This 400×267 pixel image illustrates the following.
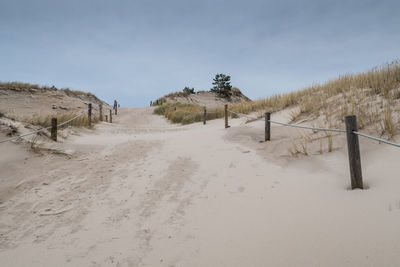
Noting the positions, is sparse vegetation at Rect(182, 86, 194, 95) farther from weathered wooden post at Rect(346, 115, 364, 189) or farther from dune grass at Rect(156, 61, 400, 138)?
weathered wooden post at Rect(346, 115, 364, 189)

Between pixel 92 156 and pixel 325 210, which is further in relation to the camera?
pixel 92 156

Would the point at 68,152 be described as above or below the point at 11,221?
above


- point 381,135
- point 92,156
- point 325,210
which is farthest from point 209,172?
point 381,135

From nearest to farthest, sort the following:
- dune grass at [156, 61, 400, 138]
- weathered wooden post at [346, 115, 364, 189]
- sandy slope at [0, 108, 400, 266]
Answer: sandy slope at [0, 108, 400, 266]
weathered wooden post at [346, 115, 364, 189]
dune grass at [156, 61, 400, 138]

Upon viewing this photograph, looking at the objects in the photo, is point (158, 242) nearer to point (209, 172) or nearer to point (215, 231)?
point (215, 231)

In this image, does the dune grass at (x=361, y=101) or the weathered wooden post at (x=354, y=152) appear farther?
the dune grass at (x=361, y=101)

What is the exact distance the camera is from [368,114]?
4.63 meters

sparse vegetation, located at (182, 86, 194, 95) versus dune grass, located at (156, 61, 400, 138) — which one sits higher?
sparse vegetation, located at (182, 86, 194, 95)

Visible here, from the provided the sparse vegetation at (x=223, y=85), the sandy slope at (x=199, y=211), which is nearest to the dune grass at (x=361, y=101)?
the sandy slope at (x=199, y=211)

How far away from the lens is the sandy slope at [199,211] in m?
1.78

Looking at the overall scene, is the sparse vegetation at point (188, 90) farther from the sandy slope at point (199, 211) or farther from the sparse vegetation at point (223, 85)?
the sandy slope at point (199, 211)

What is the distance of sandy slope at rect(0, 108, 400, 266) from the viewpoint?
5.84ft

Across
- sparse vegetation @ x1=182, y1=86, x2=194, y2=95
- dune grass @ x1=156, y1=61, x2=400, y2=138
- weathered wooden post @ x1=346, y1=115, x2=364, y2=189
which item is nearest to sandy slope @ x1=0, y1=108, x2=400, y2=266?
weathered wooden post @ x1=346, y1=115, x2=364, y2=189

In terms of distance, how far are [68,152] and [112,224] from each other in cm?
300
